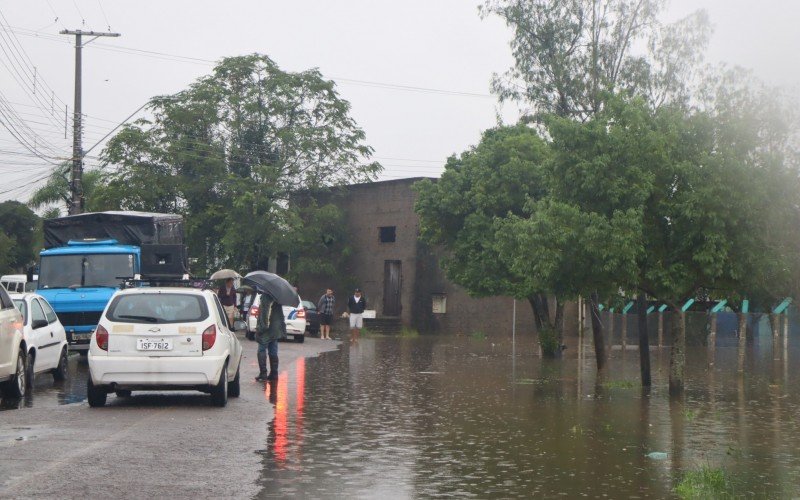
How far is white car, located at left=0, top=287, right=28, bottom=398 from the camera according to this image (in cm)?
1500

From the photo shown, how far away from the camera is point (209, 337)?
15031mm

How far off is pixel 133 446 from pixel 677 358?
36.3 ft

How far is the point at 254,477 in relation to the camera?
9.41 metres

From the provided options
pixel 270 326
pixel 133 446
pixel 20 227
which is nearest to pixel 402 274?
pixel 270 326

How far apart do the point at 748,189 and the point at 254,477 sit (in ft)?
37.0

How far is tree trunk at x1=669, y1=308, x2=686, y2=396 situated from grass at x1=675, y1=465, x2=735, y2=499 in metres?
9.04

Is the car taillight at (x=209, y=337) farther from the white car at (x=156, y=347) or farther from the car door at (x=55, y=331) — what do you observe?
the car door at (x=55, y=331)

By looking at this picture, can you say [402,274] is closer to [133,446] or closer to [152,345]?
[152,345]

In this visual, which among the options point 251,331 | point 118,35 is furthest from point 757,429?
point 118,35

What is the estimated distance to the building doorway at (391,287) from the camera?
183 feet

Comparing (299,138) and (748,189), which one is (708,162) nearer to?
(748,189)

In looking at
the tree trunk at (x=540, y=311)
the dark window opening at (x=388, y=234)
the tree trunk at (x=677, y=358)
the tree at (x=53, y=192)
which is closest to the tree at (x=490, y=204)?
the tree trunk at (x=540, y=311)

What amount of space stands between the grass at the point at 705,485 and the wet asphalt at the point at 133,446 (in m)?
3.48

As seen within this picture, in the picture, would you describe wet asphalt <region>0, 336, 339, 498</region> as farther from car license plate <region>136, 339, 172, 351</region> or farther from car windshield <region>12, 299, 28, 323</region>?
car windshield <region>12, 299, 28, 323</region>
